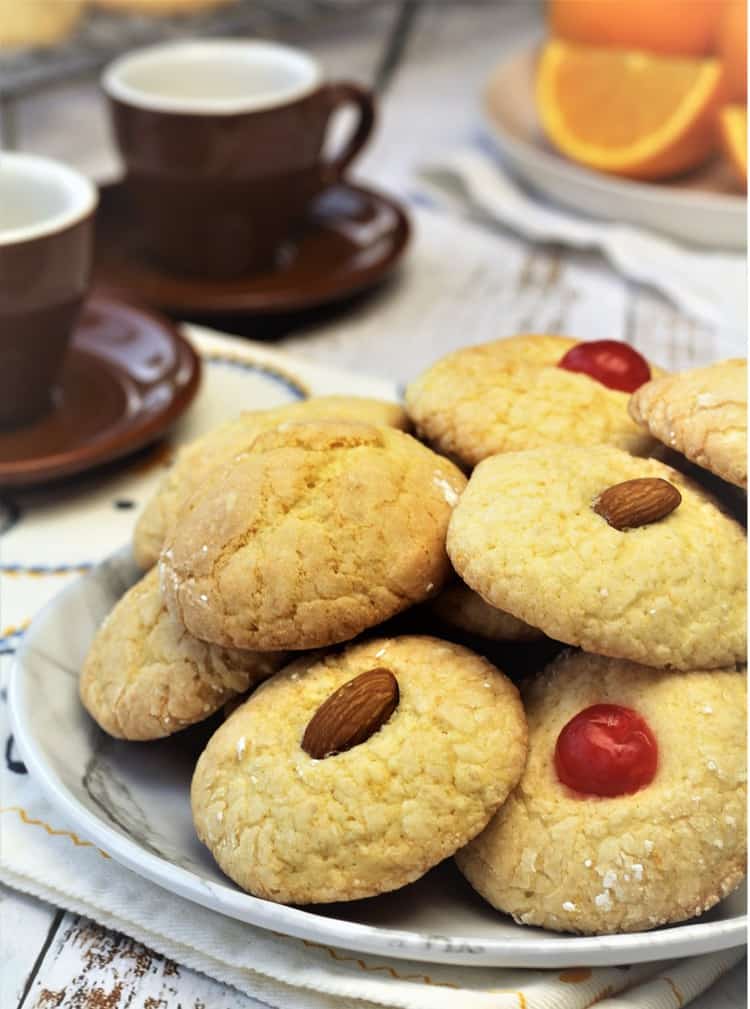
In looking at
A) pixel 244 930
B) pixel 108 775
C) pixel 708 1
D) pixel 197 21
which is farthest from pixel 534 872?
pixel 197 21

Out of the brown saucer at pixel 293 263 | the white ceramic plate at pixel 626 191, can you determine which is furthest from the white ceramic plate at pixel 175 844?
the white ceramic plate at pixel 626 191

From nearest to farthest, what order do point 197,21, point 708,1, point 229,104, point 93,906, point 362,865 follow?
point 362,865, point 93,906, point 229,104, point 708,1, point 197,21

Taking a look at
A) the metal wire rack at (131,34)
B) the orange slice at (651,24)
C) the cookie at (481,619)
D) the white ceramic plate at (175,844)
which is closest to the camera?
the white ceramic plate at (175,844)

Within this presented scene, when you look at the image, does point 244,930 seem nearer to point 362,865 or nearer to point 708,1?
point 362,865

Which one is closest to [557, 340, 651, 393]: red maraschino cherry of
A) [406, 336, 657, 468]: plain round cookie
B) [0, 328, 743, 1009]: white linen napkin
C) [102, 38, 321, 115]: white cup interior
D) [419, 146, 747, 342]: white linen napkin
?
[406, 336, 657, 468]: plain round cookie

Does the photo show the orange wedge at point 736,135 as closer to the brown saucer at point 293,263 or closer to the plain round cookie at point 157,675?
the brown saucer at point 293,263

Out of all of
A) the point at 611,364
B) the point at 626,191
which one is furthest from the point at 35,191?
the point at 626,191

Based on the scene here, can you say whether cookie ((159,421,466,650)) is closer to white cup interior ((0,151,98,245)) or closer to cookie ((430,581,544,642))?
cookie ((430,581,544,642))
